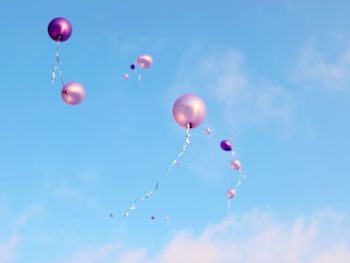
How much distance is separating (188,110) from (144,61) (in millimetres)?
4521

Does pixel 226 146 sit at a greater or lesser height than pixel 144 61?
lesser

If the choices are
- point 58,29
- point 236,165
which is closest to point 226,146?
point 236,165

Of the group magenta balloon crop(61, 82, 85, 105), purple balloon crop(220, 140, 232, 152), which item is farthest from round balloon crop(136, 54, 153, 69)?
purple balloon crop(220, 140, 232, 152)

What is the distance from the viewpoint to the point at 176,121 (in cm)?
1412

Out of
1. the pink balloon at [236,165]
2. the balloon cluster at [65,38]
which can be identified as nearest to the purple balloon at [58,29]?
the balloon cluster at [65,38]

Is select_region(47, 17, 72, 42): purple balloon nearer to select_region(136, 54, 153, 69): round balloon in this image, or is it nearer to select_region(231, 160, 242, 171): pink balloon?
select_region(136, 54, 153, 69): round balloon

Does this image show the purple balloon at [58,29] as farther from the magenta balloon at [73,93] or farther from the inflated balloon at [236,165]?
the inflated balloon at [236,165]

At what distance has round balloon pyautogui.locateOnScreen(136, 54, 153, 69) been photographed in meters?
17.5

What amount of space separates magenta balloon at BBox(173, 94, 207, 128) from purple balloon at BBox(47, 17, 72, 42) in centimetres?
466

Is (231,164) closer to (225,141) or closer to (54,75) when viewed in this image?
(225,141)

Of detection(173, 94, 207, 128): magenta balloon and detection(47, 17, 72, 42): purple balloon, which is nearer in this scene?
detection(173, 94, 207, 128): magenta balloon

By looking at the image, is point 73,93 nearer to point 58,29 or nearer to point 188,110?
point 58,29

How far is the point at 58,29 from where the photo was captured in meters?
15.6

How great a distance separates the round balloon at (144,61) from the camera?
57.6ft
